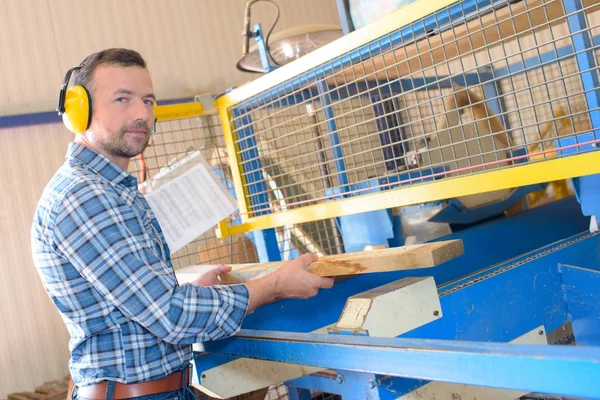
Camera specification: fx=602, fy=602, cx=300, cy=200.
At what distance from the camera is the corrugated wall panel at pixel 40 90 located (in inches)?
182

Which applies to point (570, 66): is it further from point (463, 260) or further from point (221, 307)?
point (221, 307)

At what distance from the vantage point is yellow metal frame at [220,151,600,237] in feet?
3.96

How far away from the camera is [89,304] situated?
1.34 metres

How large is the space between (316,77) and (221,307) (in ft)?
2.75

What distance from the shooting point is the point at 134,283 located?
1261 mm

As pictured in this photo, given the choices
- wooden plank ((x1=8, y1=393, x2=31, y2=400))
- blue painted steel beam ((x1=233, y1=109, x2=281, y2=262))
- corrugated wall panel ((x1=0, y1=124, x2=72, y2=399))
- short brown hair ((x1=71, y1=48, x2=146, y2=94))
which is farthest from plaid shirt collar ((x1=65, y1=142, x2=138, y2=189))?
corrugated wall panel ((x1=0, y1=124, x2=72, y2=399))

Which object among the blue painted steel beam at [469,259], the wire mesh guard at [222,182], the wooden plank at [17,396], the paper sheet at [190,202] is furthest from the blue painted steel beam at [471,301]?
the wooden plank at [17,396]

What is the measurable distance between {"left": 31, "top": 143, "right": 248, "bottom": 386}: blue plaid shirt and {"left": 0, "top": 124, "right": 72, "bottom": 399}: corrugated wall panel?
3614 mm

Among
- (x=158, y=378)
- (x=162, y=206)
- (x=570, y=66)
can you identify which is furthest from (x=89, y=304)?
(x=570, y=66)

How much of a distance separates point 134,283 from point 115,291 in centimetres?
5

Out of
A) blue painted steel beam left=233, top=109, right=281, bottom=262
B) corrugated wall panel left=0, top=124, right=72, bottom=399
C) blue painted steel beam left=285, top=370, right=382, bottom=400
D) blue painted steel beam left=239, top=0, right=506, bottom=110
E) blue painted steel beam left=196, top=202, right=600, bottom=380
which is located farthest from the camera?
corrugated wall panel left=0, top=124, right=72, bottom=399

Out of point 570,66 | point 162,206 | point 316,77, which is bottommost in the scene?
point 162,206

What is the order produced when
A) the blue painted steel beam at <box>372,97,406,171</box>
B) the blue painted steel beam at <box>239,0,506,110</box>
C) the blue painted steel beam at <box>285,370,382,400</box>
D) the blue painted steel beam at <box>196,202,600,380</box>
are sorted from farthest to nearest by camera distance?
the blue painted steel beam at <box>372,97,406,171</box>, the blue painted steel beam at <box>239,0,506,110</box>, the blue painted steel beam at <box>196,202,600,380</box>, the blue painted steel beam at <box>285,370,382,400</box>

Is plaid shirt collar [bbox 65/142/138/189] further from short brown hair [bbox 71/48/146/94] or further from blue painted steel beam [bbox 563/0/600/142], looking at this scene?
blue painted steel beam [bbox 563/0/600/142]
